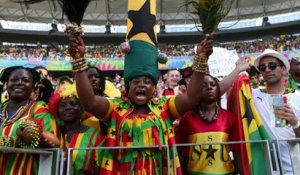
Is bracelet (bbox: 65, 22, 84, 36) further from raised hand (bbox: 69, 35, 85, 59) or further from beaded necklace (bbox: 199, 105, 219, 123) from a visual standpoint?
beaded necklace (bbox: 199, 105, 219, 123)

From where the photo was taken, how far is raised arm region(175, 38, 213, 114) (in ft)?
7.03

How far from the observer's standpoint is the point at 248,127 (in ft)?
7.76


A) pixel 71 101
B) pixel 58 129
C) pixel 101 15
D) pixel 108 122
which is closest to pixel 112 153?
pixel 108 122

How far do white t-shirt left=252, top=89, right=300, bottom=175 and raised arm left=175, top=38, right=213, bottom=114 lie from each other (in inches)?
19.8

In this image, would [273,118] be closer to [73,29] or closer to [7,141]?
[73,29]

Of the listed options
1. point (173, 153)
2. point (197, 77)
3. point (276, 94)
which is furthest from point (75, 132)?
point (276, 94)

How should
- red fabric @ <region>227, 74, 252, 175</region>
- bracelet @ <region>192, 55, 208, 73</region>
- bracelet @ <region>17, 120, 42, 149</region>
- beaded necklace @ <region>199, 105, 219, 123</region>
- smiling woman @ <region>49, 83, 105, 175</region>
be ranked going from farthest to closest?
beaded necklace @ <region>199, 105, 219, 123</region> < smiling woman @ <region>49, 83, 105, 175</region> < red fabric @ <region>227, 74, 252, 175</region> < bracelet @ <region>192, 55, 208, 73</region> < bracelet @ <region>17, 120, 42, 149</region>

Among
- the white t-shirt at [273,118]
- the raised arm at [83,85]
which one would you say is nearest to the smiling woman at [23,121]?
the raised arm at [83,85]

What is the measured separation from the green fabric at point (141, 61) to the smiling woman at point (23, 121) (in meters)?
0.62

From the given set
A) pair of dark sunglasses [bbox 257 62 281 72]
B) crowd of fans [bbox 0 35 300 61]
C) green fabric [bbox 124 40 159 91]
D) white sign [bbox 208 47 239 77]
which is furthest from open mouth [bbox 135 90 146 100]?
crowd of fans [bbox 0 35 300 61]

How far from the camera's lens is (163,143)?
7.19ft

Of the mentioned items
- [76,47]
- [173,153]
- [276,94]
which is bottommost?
[173,153]

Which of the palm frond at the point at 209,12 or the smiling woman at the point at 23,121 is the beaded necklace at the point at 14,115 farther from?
the palm frond at the point at 209,12

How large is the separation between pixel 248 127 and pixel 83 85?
1109 millimetres
